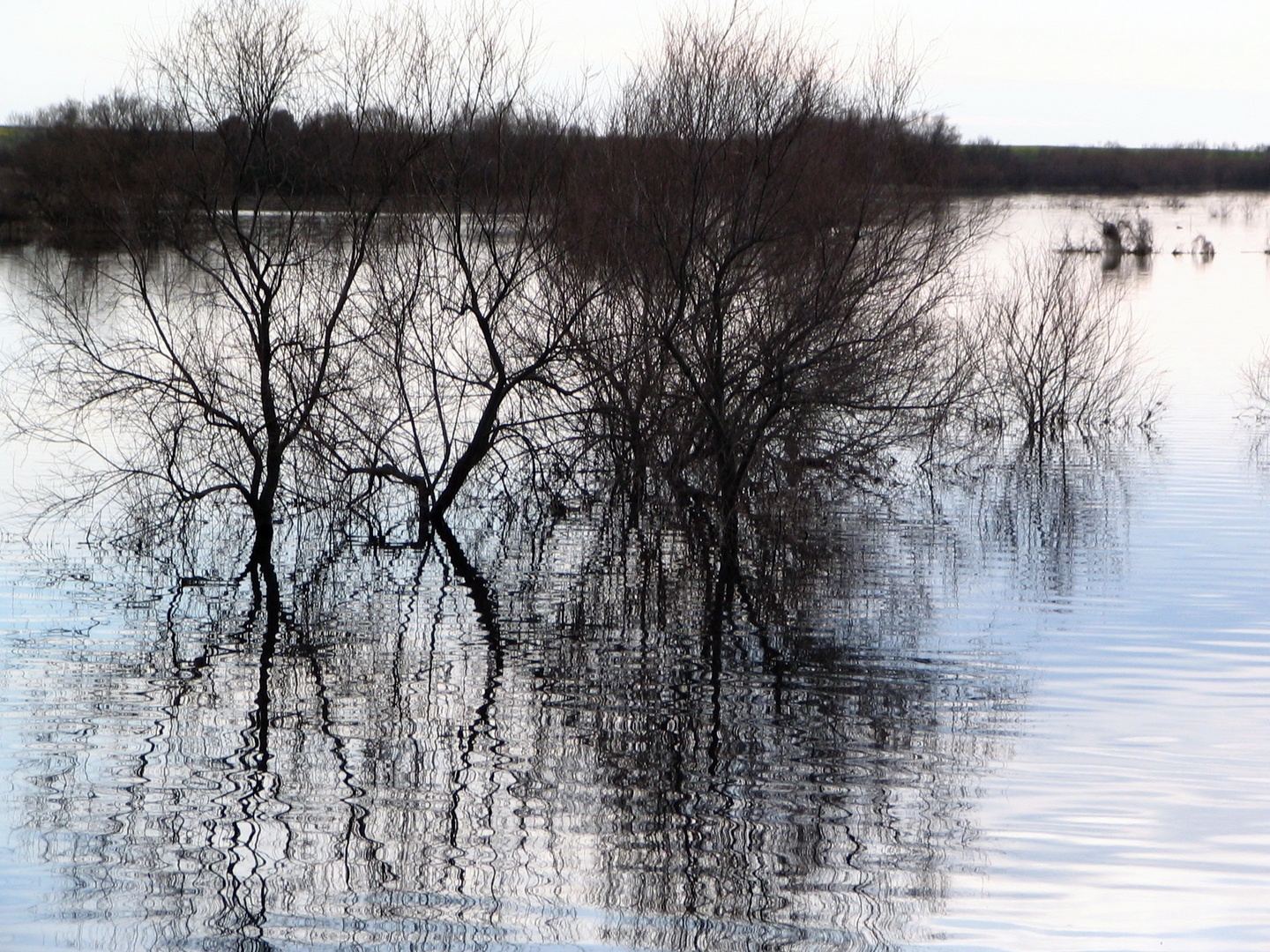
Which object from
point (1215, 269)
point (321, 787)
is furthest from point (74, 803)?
point (1215, 269)

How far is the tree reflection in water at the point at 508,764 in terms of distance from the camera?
7059 millimetres

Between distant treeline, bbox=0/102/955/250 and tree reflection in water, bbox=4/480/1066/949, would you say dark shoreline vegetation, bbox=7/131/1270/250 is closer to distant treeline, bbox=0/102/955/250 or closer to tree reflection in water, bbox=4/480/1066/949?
distant treeline, bbox=0/102/955/250

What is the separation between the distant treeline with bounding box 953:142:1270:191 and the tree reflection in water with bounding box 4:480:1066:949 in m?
57.8

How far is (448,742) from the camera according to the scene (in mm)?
9516

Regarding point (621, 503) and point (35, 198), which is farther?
point (35, 198)

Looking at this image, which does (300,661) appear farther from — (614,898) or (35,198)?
(35,198)

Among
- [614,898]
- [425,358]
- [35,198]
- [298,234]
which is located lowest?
[614,898]

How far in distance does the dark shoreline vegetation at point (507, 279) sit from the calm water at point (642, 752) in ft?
4.52

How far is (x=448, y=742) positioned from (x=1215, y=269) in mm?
56299

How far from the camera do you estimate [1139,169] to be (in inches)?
3297

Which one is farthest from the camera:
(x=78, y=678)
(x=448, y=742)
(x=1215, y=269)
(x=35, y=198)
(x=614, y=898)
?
(x=1215, y=269)

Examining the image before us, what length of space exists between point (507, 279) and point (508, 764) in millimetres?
8644

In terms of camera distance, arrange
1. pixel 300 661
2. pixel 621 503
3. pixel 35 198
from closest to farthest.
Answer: pixel 300 661
pixel 621 503
pixel 35 198

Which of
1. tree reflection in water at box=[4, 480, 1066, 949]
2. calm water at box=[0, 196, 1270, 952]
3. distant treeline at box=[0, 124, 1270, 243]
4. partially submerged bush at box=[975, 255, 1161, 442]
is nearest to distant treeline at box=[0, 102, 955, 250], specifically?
distant treeline at box=[0, 124, 1270, 243]
